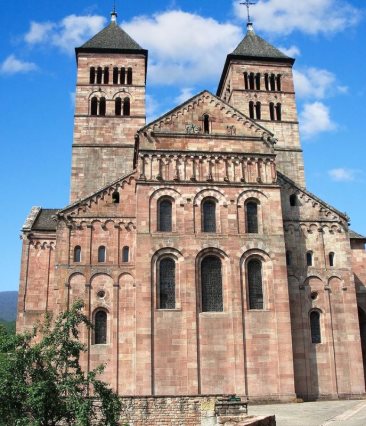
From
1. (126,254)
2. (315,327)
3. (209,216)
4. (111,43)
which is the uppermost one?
(111,43)

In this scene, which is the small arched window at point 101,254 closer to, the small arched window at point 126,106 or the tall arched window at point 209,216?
the tall arched window at point 209,216

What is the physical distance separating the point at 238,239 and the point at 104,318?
964cm

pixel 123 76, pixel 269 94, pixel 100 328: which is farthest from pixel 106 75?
pixel 100 328

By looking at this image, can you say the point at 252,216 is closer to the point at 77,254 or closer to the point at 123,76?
the point at 77,254

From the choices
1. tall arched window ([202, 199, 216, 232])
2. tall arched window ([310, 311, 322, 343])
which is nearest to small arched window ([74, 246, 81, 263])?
tall arched window ([202, 199, 216, 232])

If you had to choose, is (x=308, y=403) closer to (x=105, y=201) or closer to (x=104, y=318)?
(x=104, y=318)

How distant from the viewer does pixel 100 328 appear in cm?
3303

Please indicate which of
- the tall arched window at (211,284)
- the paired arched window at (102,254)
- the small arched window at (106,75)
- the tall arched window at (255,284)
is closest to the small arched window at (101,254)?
the paired arched window at (102,254)

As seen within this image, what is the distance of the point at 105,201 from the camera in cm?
3572

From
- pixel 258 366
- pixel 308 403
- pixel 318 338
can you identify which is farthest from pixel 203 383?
pixel 318 338

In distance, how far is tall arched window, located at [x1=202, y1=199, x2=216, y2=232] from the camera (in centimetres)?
3450

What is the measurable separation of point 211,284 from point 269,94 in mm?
24876

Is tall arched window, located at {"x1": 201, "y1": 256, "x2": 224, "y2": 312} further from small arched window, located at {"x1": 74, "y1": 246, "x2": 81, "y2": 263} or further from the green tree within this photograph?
the green tree

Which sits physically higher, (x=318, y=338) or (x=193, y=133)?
(x=193, y=133)
